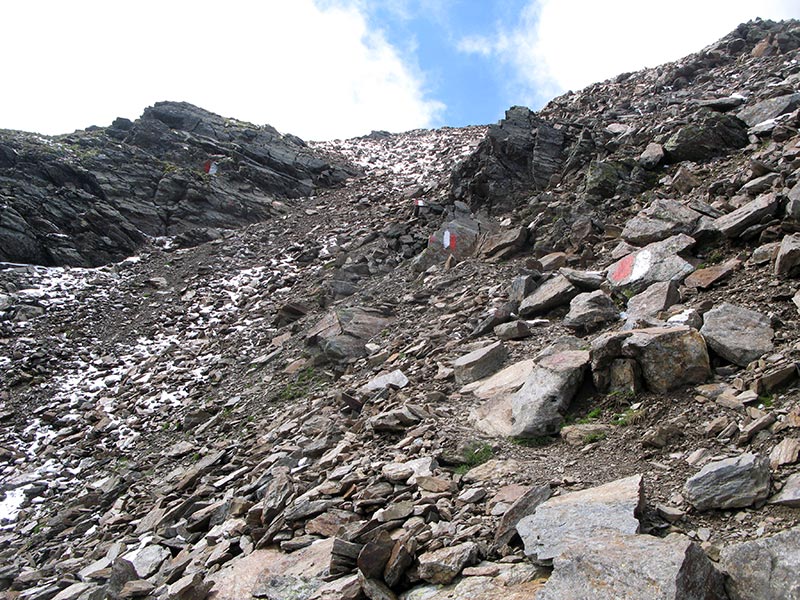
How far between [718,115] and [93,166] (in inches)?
1334

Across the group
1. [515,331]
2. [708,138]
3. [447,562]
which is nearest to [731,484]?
[447,562]

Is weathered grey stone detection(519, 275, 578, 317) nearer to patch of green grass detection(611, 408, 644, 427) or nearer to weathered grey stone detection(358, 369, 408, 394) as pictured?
weathered grey stone detection(358, 369, 408, 394)

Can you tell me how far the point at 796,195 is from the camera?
9.45m

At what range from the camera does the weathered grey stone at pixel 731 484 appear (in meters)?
4.96

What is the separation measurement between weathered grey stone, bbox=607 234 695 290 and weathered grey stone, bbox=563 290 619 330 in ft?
2.77

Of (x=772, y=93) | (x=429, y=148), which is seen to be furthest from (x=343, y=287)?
(x=429, y=148)

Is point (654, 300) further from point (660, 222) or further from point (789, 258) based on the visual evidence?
point (660, 222)

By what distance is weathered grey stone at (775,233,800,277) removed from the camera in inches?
327

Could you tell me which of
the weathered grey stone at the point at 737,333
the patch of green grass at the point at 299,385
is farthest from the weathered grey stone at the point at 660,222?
the patch of green grass at the point at 299,385

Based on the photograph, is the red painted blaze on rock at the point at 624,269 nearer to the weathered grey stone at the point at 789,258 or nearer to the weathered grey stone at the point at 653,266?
the weathered grey stone at the point at 653,266

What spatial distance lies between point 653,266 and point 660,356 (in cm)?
422

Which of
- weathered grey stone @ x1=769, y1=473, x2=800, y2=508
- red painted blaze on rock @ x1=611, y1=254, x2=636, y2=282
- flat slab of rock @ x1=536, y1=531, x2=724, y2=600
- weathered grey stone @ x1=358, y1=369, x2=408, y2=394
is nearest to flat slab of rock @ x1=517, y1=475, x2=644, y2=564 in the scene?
flat slab of rock @ x1=536, y1=531, x2=724, y2=600

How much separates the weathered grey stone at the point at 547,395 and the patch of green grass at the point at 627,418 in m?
0.77

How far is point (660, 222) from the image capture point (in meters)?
12.5
